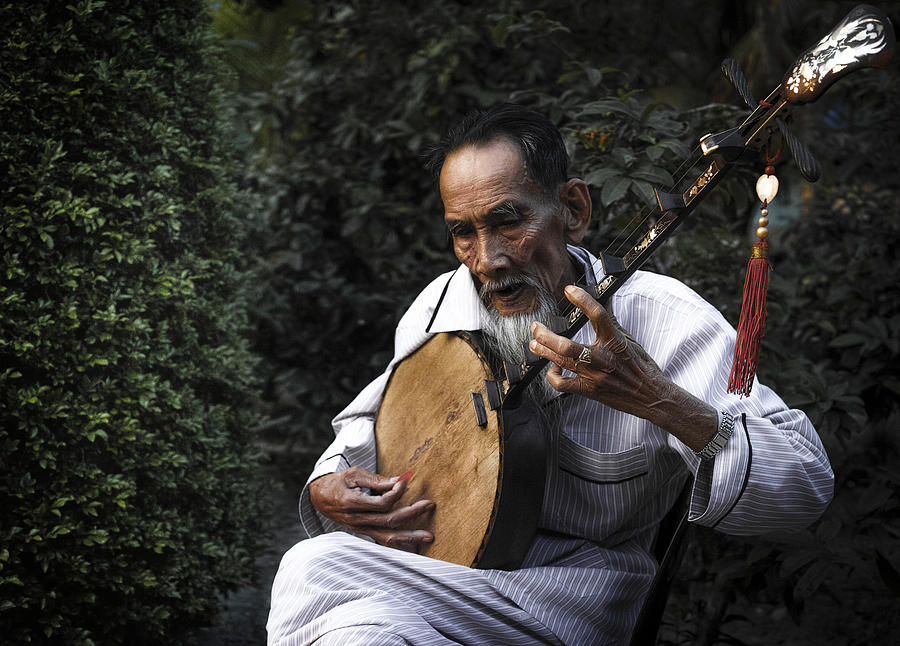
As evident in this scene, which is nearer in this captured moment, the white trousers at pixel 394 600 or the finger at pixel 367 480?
the white trousers at pixel 394 600

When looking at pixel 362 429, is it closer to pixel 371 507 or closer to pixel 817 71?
pixel 371 507

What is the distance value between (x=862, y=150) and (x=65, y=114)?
3.98 metres

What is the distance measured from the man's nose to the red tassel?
23.5 inches

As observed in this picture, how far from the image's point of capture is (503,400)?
6.28 ft

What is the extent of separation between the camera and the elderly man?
169 centimetres

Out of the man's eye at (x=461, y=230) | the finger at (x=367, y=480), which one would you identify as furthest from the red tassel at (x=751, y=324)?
the finger at (x=367, y=480)

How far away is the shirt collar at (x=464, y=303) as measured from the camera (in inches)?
84.3

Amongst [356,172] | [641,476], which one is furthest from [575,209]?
[356,172]

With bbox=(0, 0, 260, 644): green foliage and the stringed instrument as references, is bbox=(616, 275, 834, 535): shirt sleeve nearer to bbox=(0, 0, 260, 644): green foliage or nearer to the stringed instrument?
the stringed instrument

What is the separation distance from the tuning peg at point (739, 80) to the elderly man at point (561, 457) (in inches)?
20.6

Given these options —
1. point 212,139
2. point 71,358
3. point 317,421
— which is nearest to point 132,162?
point 212,139

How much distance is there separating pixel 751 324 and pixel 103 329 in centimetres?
211

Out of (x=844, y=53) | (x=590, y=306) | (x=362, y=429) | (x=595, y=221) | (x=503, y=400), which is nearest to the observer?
(x=844, y=53)

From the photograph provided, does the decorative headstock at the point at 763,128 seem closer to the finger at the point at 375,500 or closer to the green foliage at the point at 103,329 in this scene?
the finger at the point at 375,500
